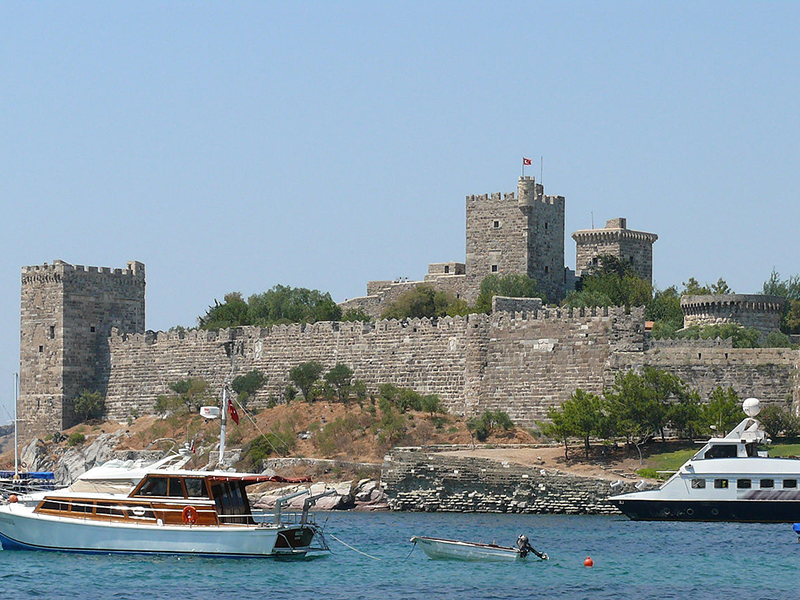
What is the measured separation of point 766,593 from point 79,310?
4020cm

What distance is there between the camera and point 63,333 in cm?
6538

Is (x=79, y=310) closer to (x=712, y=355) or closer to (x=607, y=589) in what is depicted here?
(x=712, y=355)

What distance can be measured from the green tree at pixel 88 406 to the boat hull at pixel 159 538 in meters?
29.4

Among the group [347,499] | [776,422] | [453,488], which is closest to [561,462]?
[453,488]

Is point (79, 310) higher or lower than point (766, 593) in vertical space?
higher

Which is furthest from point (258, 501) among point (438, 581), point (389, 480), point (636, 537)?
point (438, 581)

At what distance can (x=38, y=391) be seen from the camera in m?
66.2

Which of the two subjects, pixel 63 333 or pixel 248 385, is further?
pixel 63 333

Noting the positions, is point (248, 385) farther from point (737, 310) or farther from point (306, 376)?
point (737, 310)

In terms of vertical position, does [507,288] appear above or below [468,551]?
above

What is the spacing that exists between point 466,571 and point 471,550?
126cm

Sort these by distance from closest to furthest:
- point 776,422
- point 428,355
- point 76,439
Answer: point 776,422 → point 428,355 → point 76,439

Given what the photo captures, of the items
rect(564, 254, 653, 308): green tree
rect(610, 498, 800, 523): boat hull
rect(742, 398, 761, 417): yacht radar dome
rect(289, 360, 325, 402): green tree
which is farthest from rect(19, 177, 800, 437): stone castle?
rect(610, 498, 800, 523): boat hull

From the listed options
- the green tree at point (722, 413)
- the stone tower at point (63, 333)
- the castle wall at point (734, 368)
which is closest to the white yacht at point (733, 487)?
the green tree at point (722, 413)
